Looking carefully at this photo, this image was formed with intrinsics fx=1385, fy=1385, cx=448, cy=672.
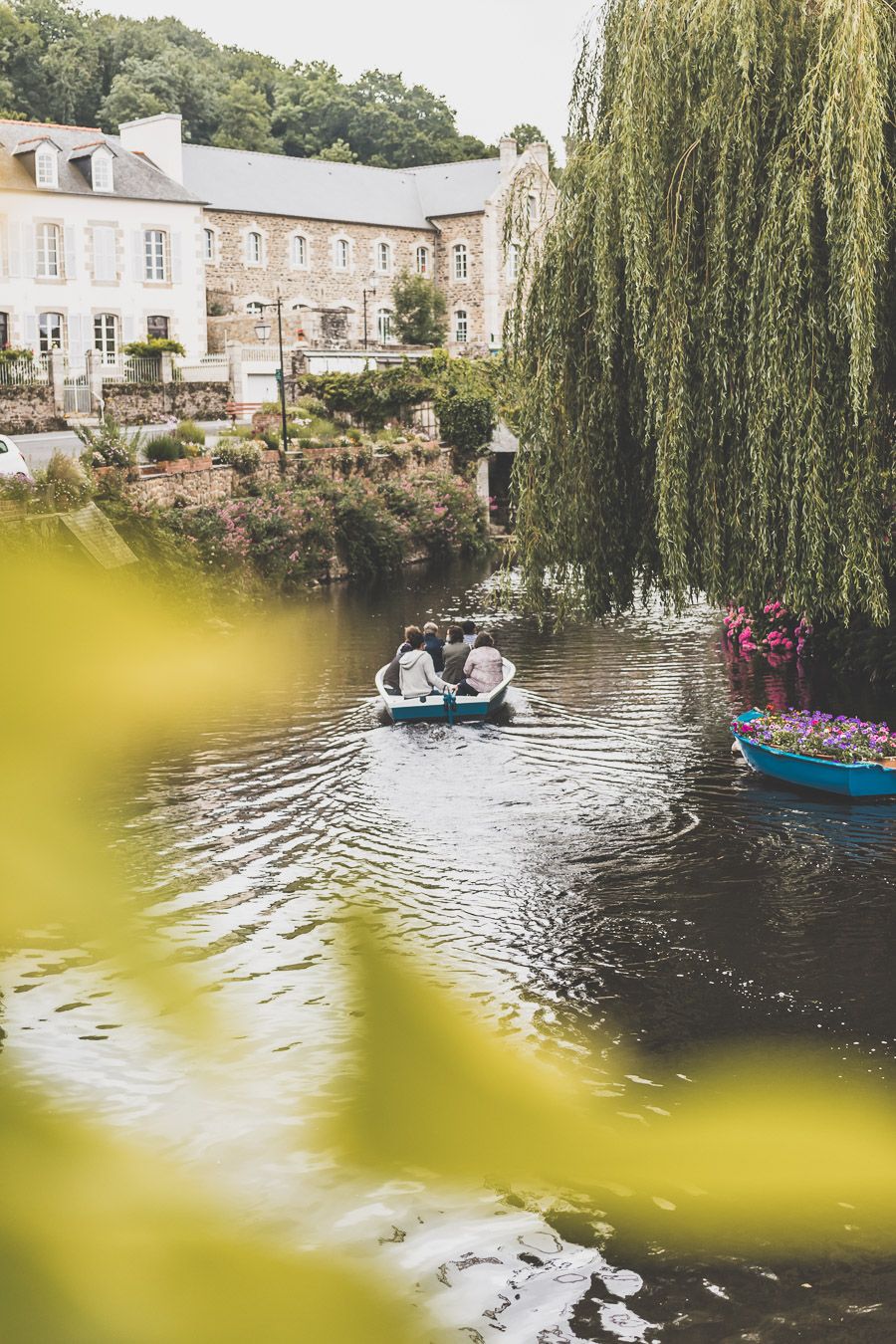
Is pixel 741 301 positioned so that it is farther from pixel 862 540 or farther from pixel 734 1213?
pixel 734 1213

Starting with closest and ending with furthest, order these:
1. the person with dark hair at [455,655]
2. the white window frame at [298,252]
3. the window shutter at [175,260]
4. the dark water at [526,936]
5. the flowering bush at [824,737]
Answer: the dark water at [526,936], the flowering bush at [824,737], the person with dark hair at [455,655], the window shutter at [175,260], the white window frame at [298,252]

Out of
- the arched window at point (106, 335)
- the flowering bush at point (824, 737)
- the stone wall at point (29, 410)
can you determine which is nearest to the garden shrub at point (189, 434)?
the stone wall at point (29, 410)

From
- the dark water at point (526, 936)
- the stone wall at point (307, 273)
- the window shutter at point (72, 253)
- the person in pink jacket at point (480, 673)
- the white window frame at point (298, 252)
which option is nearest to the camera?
the dark water at point (526, 936)

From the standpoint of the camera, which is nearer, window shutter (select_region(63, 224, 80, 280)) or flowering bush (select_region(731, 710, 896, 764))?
flowering bush (select_region(731, 710, 896, 764))

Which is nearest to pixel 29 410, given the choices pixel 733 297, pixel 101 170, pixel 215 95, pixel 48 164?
pixel 48 164

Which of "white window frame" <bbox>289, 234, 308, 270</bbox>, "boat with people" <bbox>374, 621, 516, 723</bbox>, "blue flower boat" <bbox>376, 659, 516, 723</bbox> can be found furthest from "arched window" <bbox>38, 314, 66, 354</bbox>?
"blue flower boat" <bbox>376, 659, 516, 723</bbox>

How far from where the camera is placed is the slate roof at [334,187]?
50656 millimetres

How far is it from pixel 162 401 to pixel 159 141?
49.4 ft

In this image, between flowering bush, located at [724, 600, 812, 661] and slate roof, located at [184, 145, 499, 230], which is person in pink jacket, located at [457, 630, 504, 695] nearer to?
Answer: flowering bush, located at [724, 600, 812, 661]

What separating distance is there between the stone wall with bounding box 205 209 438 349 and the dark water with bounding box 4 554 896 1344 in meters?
34.1

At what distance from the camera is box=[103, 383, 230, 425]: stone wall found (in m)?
32.9

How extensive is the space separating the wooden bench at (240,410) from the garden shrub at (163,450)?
342 inches

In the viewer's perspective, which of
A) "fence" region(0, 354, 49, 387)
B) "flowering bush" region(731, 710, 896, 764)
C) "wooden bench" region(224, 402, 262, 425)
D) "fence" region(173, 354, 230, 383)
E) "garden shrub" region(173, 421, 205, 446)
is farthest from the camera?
"fence" region(173, 354, 230, 383)

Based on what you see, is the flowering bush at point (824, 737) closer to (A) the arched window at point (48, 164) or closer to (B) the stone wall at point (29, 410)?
(B) the stone wall at point (29, 410)
